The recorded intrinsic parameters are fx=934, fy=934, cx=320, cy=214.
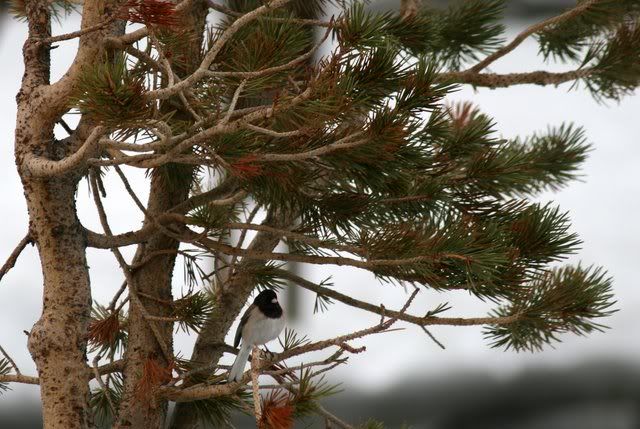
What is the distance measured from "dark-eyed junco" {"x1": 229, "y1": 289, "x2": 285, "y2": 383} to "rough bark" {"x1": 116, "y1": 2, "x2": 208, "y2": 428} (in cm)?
17

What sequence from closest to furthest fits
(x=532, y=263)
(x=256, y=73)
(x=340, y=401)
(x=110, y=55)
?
(x=256, y=73), (x=110, y=55), (x=532, y=263), (x=340, y=401)

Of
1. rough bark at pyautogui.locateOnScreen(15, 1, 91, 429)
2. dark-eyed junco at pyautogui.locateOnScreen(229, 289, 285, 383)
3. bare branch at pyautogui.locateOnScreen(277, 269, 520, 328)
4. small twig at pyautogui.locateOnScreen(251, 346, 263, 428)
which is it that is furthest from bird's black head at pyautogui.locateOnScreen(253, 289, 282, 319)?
small twig at pyautogui.locateOnScreen(251, 346, 263, 428)

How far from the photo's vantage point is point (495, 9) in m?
2.34

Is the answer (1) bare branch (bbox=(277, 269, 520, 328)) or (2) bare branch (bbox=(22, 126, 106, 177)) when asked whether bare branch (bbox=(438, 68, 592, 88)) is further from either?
(2) bare branch (bbox=(22, 126, 106, 177))

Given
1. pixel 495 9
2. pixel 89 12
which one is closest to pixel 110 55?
pixel 89 12

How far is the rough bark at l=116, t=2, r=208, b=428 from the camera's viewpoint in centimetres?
192

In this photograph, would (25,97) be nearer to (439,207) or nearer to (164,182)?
(164,182)

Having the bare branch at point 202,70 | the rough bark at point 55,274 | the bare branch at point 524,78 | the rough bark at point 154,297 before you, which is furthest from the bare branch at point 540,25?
the rough bark at point 55,274

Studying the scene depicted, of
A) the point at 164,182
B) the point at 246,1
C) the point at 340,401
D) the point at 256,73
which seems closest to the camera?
the point at 256,73

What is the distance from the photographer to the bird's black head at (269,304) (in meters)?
2.11

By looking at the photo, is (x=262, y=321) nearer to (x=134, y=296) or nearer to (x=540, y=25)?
(x=134, y=296)

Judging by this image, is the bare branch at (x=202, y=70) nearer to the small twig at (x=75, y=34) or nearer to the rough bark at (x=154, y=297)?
the small twig at (x=75, y=34)

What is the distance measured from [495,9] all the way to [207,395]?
4.12ft

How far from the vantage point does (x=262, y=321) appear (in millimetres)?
2092
